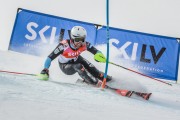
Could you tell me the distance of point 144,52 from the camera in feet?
28.1

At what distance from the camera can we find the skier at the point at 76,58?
5.14 m

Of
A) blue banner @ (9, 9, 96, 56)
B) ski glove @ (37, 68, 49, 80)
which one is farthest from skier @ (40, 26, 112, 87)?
blue banner @ (9, 9, 96, 56)

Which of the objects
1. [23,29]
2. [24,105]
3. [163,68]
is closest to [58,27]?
[23,29]

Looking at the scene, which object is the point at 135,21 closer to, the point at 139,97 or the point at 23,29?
the point at 23,29

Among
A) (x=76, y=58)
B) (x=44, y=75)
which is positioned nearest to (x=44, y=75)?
(x=44, y=75)

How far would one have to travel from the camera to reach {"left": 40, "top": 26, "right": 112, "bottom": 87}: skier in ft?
16.9

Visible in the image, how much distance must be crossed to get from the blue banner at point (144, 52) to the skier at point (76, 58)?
309cm

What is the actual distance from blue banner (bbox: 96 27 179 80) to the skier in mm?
3089

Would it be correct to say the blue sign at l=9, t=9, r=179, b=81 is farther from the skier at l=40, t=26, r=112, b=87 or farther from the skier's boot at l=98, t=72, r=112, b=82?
the skier's boot at l=98, t=72, r=112, b=82

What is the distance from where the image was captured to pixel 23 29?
8727 millimetres

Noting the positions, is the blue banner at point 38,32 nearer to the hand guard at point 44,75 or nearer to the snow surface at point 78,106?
the hand guard at point 44,75

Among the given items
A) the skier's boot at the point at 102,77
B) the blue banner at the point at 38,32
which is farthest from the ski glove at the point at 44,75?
the blue banner at the point at 38,32

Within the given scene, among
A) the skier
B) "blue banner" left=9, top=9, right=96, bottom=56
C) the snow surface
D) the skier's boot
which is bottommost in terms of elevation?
the snow surface

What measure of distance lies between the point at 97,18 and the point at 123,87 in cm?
733
